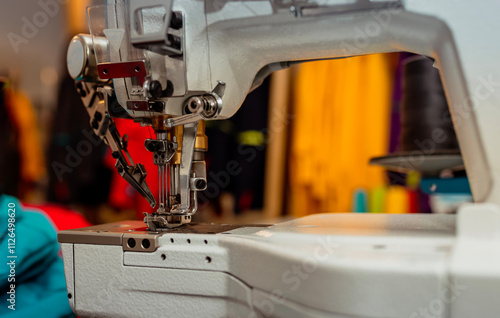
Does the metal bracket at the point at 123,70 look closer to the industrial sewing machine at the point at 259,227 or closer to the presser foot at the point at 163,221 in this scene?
the industrial sewing machine at the point at 259,227

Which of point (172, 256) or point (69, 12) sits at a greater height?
point (69, 12)

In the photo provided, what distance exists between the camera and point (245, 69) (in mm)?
983

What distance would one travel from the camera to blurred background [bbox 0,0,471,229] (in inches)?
91.7

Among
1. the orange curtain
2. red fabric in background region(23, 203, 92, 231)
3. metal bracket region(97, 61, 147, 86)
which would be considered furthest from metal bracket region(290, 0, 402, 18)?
the orange curtain

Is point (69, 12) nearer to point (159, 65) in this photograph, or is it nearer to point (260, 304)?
point (159, 65)

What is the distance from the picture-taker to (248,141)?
265 cm

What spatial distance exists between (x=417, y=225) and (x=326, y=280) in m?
0.36

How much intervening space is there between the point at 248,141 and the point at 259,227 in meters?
1.67

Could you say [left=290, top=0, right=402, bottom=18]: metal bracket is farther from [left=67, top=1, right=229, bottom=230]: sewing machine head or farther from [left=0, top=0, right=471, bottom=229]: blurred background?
[left=0, top=0, right=471, bottom=229]: blurred background

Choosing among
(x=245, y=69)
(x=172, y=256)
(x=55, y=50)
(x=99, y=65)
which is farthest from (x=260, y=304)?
(x=55, y=50)

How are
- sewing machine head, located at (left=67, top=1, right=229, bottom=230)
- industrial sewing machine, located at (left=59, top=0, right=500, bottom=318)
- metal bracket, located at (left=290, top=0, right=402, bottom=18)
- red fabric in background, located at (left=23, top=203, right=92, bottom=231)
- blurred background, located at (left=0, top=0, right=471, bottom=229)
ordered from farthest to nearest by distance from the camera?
blurred background, located at (left=0, top=0, right=471, bottom=229) < red fabric in background, located at (left=23, top=203, right=92, bottom=231) < sewing machine head, located at (left=67, top=1, right=229, bottom=230) < metal bracket, located at (left=290, top=0, right=402, bottom=18) < industrial sewing machine, located at (left=59, top=0, right=500, bottom=318)

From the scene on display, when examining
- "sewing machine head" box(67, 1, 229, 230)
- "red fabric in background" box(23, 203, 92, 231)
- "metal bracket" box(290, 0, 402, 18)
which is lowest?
"red fabric in background" box(23, 203, 92, 231)

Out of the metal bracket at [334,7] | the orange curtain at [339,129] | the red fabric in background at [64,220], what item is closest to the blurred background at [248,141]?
the orange curtain at [339,129]

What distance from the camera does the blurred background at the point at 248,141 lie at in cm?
233
